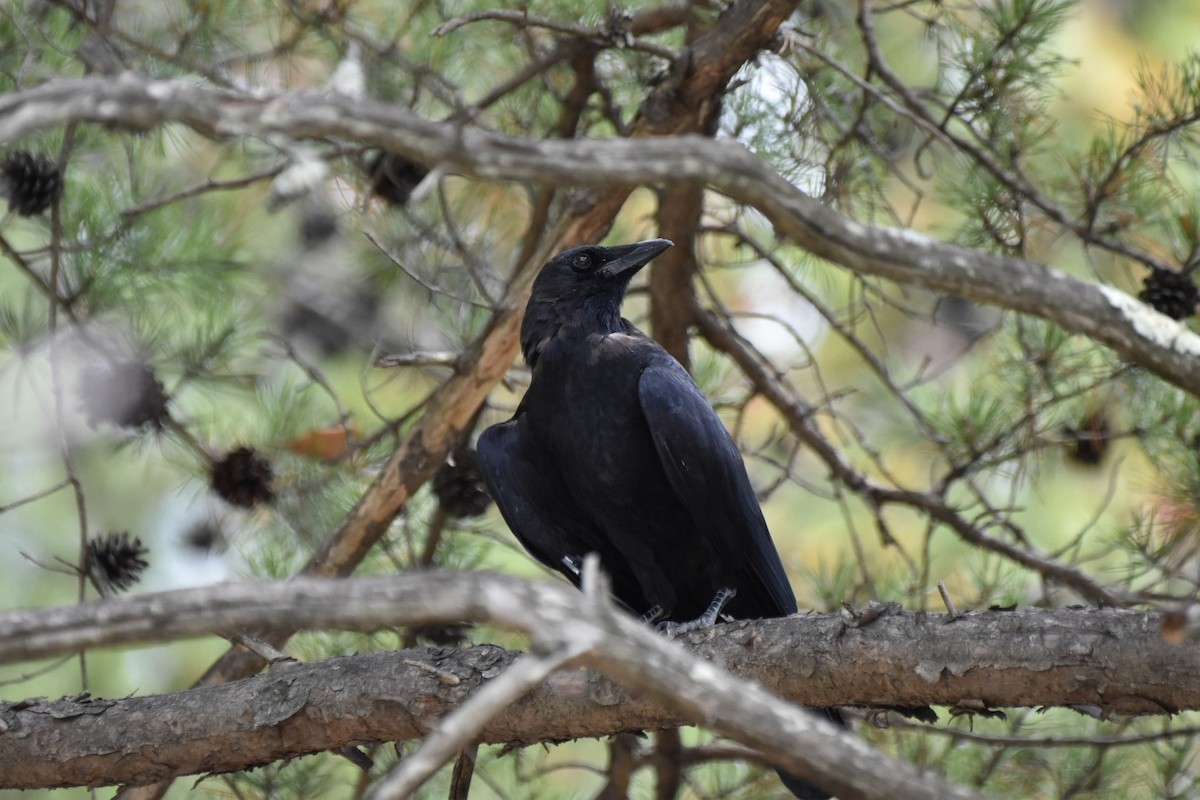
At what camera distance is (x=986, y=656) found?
103 inches

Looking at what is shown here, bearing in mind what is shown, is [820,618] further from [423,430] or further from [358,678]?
[423,430]

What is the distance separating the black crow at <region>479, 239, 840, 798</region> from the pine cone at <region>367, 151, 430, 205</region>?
2.28 feet

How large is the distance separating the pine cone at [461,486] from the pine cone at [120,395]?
1.02 metres

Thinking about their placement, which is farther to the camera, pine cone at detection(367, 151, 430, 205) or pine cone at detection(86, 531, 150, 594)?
pine cone at detection(367, 151, 430, 205)

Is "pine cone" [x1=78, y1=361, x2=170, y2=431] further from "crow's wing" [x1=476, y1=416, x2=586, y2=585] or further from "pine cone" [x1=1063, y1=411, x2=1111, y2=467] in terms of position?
"pine cone" [x1=1063, y1=411, x2=1111, y2=467]

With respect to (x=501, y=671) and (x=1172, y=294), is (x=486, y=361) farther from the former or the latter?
(x=1172, y=294)

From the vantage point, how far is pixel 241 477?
419cm

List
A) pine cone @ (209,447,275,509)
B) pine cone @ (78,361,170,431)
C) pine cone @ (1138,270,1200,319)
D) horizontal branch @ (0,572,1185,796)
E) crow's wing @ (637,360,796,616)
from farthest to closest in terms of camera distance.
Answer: pine cone @ (209,447,275,509), pine cone @ (78,361,170,431), pine cone @ (1138,270,1200,319), crow's wing @ (637,360,796,616), horizontal branch @ (0,572,1185,796)

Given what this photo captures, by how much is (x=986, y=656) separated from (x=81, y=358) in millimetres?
2854

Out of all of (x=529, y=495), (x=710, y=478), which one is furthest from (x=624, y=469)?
(x=529, y=495)

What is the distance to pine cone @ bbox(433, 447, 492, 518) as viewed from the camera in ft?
14.9

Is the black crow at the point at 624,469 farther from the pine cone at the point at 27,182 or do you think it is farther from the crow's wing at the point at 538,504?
the pine cone at the point at 27,182

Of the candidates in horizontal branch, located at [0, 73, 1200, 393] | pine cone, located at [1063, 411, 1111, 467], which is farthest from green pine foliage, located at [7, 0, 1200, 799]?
horizontal branch, located at [0, 73, 1200, 393]

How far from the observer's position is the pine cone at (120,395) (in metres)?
3.94
